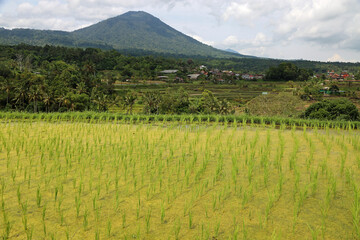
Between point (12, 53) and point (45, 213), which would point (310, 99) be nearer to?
point (45, 213)

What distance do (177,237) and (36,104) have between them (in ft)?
91.2

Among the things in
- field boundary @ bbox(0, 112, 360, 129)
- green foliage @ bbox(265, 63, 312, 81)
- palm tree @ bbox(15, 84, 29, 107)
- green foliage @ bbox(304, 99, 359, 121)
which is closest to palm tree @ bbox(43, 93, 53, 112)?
palm tree @ bbox(15, 84, 29, 107)

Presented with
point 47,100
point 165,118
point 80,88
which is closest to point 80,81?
point 80,88

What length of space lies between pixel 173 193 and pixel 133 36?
171 m

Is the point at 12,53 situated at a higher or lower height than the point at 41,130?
higher

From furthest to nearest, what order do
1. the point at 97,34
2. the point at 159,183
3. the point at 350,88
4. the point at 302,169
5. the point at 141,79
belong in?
the point at 97,34
the point at 141,79
the point at 350,88
the point at 302,169
the point at 159,183

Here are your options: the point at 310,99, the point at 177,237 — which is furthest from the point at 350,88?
the point at 177,237

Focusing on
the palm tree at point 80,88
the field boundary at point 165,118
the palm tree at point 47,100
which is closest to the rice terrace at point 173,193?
the field boundary at point 165,118

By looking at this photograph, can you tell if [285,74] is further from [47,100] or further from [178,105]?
[47,100]

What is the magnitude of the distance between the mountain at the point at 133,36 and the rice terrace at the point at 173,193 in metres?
133

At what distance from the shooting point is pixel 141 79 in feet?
184

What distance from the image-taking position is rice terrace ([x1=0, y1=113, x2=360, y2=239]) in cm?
292

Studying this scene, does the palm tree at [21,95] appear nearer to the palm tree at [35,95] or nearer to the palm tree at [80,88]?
the palm tree at [35,95]

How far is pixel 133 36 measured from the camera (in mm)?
165000
